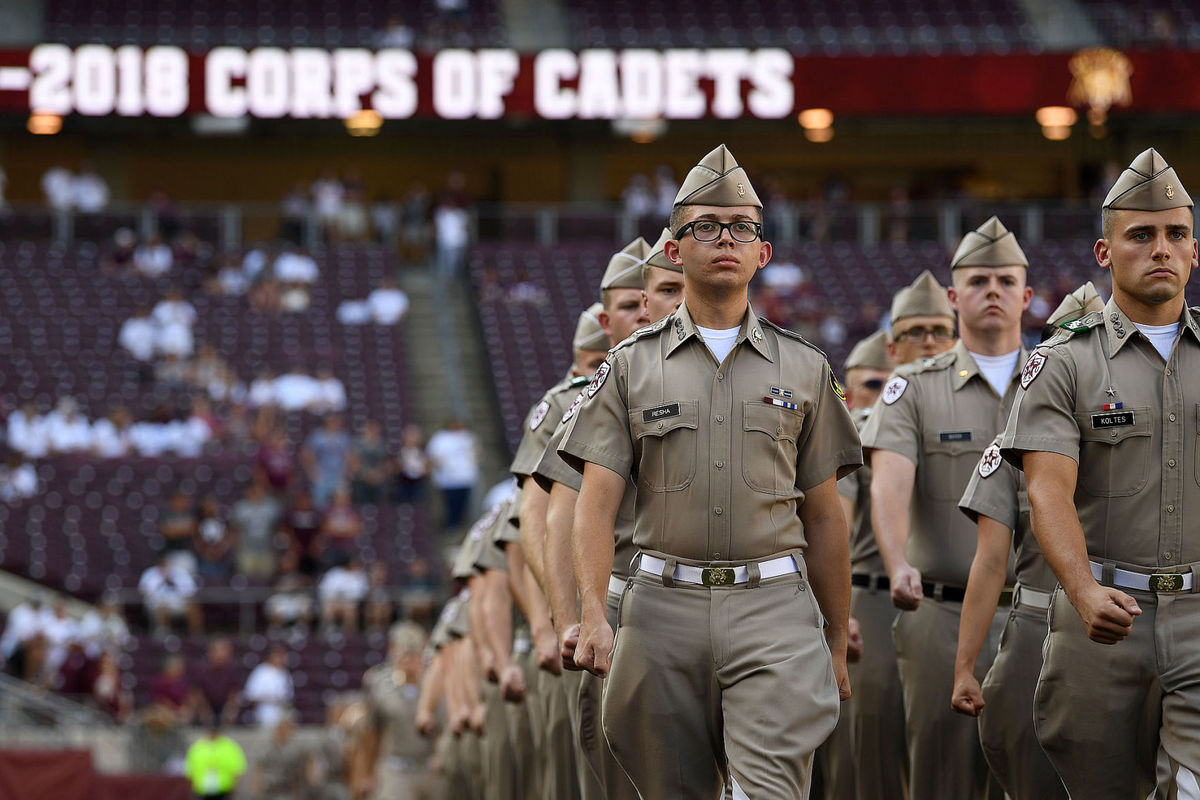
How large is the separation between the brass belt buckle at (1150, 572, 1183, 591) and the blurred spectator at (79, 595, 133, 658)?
51.1ft

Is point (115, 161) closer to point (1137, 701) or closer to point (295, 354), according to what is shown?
point (295, 354)

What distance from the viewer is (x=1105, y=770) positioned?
580cm

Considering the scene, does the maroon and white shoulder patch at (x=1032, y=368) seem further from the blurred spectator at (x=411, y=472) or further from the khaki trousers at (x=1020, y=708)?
the blurred spectator at (x=411, y=472)

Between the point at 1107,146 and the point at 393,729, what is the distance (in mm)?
25639

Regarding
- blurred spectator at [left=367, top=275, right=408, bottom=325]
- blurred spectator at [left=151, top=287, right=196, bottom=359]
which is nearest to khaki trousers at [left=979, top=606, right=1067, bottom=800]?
blurred spectator at [left=151, top=287, right=196, bottom=359]

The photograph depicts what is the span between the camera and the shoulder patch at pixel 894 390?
792 cm

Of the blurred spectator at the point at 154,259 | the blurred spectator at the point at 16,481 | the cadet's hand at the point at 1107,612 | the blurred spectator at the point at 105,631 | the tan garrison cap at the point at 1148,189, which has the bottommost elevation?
the blurred spectator at the point at 105,631

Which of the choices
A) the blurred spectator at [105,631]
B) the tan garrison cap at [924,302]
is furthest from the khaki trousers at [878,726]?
the blurred spectator at [105,631]

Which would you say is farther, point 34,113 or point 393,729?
point 34,113

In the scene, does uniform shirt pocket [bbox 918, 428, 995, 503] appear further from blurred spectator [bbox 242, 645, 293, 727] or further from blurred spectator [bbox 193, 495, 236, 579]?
blurred spectator [bbox 193, 495, 236, 579]

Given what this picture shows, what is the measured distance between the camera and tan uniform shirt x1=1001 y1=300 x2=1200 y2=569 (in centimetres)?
572

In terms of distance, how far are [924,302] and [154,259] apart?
21604mm

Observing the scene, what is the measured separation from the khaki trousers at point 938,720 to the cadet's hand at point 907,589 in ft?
1.73

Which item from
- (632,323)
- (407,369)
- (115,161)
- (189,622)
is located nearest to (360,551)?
(189,622)
